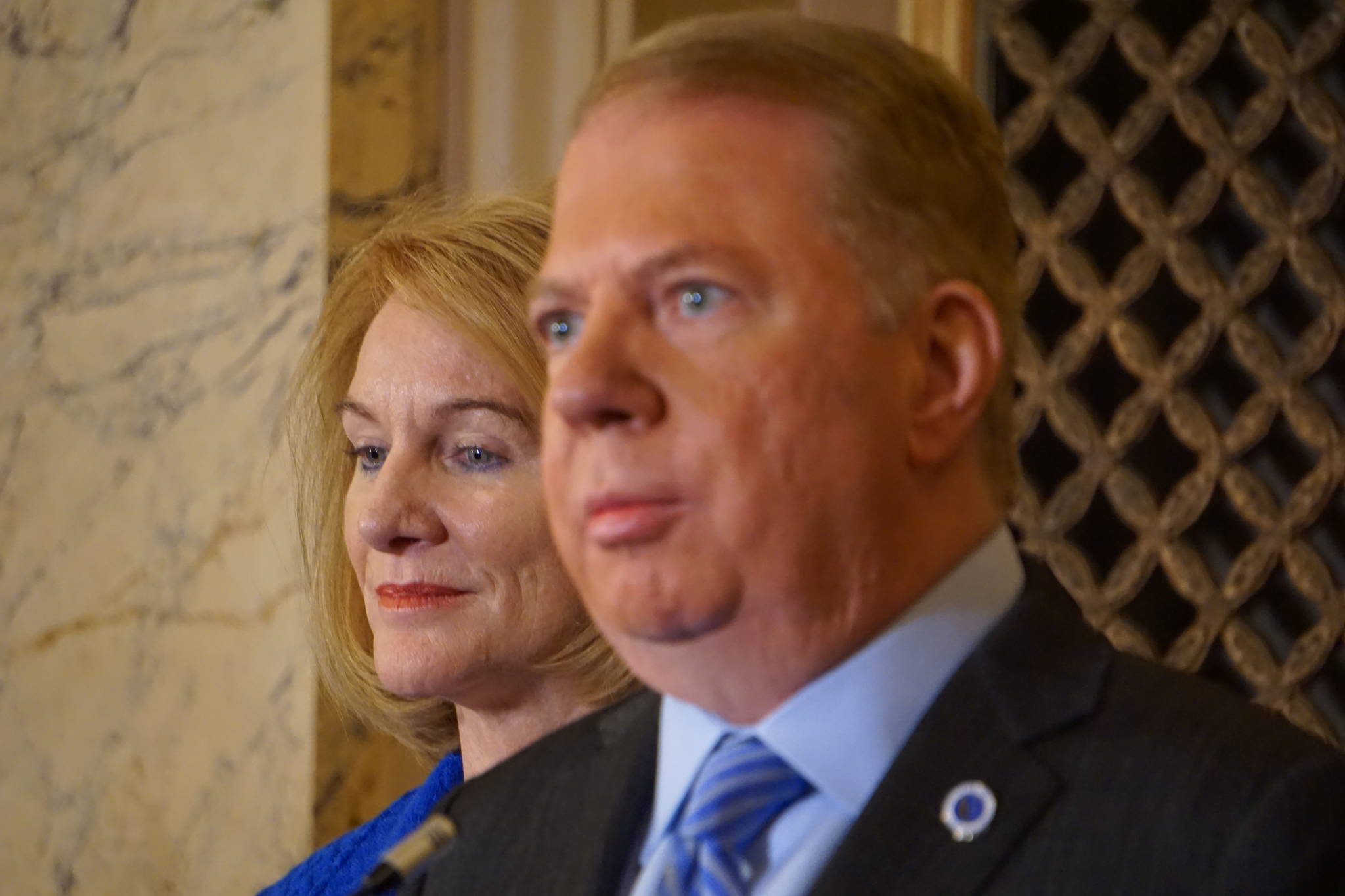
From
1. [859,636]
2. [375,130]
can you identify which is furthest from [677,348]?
[375,130]

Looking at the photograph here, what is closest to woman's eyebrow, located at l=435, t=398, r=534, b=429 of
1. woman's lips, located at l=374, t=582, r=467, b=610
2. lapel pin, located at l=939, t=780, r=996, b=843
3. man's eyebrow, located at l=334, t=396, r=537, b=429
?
man's eyebrow, located at l=334, t=396, r=537, b=429

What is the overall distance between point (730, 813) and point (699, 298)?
0.31 m

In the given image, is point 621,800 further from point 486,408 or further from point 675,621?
point 486,408

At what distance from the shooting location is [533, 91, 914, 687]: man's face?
3.10ft

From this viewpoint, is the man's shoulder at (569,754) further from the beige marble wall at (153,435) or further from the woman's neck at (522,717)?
the beige marble wall at (153,435)

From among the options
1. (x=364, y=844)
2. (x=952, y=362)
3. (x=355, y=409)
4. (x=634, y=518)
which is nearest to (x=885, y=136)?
(x=952, y=362)

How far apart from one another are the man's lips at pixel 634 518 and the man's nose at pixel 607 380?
0.04 metres

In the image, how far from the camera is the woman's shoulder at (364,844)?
1.90 metres

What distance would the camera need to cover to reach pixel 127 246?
263cm

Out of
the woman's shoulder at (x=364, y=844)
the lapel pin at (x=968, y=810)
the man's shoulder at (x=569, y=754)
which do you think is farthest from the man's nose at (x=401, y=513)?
the lapel pin at (x=968, y=810)

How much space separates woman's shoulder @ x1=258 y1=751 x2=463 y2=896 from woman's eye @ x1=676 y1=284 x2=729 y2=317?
1040mm

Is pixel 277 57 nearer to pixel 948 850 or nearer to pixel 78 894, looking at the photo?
pixel 78 894

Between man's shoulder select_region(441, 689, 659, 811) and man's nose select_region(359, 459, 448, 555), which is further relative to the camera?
man's nose select_region(359, 459, 448, 555)

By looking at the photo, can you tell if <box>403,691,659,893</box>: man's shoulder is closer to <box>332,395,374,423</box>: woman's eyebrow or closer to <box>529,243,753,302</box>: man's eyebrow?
<box>529,243,753,302</box>: man's eyebrow
